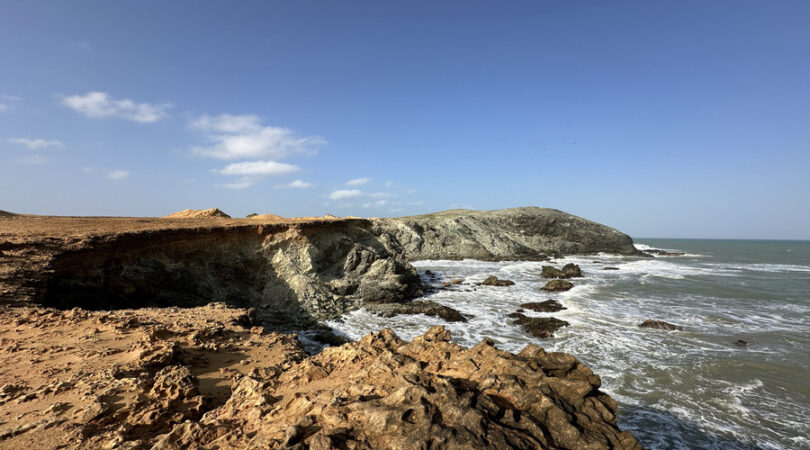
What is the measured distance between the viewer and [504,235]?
47.8 m

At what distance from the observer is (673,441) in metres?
6.69

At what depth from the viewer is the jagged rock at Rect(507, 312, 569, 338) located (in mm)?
13098

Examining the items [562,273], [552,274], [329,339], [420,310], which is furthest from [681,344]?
[562,273]

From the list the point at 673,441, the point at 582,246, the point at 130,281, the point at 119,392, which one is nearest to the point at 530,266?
the point at 582,246

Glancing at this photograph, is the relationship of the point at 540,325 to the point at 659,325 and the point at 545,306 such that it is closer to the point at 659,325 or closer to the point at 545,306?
the point at 545,306

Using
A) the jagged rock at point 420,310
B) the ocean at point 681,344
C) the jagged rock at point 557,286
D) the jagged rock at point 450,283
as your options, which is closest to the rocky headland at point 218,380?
the ocean at point 681,344

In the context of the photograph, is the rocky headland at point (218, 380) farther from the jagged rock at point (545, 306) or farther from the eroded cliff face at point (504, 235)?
the eroded cliff face at point (504, 235)

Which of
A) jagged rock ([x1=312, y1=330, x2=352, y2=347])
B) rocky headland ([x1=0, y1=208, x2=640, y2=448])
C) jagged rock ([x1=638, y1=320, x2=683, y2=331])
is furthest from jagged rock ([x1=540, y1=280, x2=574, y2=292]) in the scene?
jagged rock ([x1=312, y1=330, x2=352, y2=347])

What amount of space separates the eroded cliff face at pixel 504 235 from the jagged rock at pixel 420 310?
19219mm

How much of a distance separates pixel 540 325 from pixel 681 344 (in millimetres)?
4824

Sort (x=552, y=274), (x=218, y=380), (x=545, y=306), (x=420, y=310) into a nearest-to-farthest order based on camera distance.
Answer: (x=218, y=380)
(x=420, y=310)
(x=545, y=306)
(x=552, y=274)

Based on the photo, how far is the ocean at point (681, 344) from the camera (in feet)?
23.8

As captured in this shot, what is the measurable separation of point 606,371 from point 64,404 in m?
12.0

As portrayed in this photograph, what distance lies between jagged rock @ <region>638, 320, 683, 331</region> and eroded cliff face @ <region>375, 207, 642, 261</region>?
25.0 m
